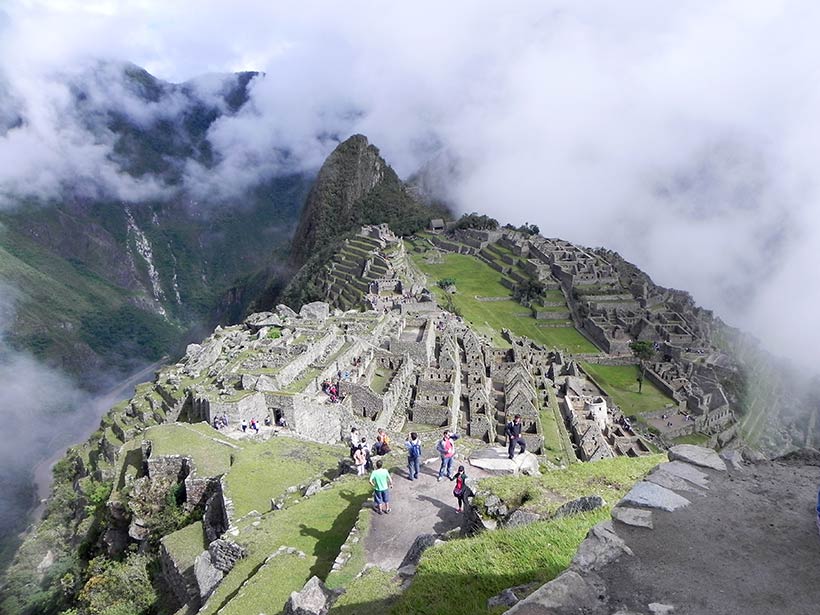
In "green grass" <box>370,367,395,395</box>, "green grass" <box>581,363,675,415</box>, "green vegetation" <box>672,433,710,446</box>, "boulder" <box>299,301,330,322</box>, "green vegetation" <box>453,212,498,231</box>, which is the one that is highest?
"green vegetation" <box>453,212,498,231</box>

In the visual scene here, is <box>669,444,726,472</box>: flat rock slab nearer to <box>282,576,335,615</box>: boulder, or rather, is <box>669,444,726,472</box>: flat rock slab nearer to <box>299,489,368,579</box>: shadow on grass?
<box>282,576,335,615</box>: boulder

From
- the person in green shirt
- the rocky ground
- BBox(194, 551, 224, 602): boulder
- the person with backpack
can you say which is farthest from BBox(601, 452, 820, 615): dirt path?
BBox(194, 551, 224, 602): boulder

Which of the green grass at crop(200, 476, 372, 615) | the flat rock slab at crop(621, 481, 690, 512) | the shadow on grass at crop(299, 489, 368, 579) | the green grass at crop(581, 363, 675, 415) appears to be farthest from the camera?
the green grass at crop(581, 363, 675, 415)

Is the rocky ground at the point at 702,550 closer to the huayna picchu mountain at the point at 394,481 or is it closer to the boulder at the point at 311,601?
the huayna picchu mountain at the point at 394,481

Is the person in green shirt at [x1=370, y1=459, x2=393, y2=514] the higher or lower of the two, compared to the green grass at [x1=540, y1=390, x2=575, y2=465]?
higher

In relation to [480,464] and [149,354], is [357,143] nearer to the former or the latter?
[149,354]

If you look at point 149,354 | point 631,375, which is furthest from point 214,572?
point 149,354

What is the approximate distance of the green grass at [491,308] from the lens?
71.8m

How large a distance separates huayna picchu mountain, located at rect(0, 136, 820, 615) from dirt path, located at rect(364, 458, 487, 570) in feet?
0.19

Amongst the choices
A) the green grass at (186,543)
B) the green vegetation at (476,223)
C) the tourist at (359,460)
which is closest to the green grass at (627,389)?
the tourist at (359,460)

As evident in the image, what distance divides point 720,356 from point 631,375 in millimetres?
19829

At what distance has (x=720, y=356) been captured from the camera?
7775cm

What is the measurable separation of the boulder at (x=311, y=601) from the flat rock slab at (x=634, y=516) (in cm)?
483

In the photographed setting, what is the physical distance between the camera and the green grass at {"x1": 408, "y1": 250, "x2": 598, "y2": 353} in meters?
71.8
